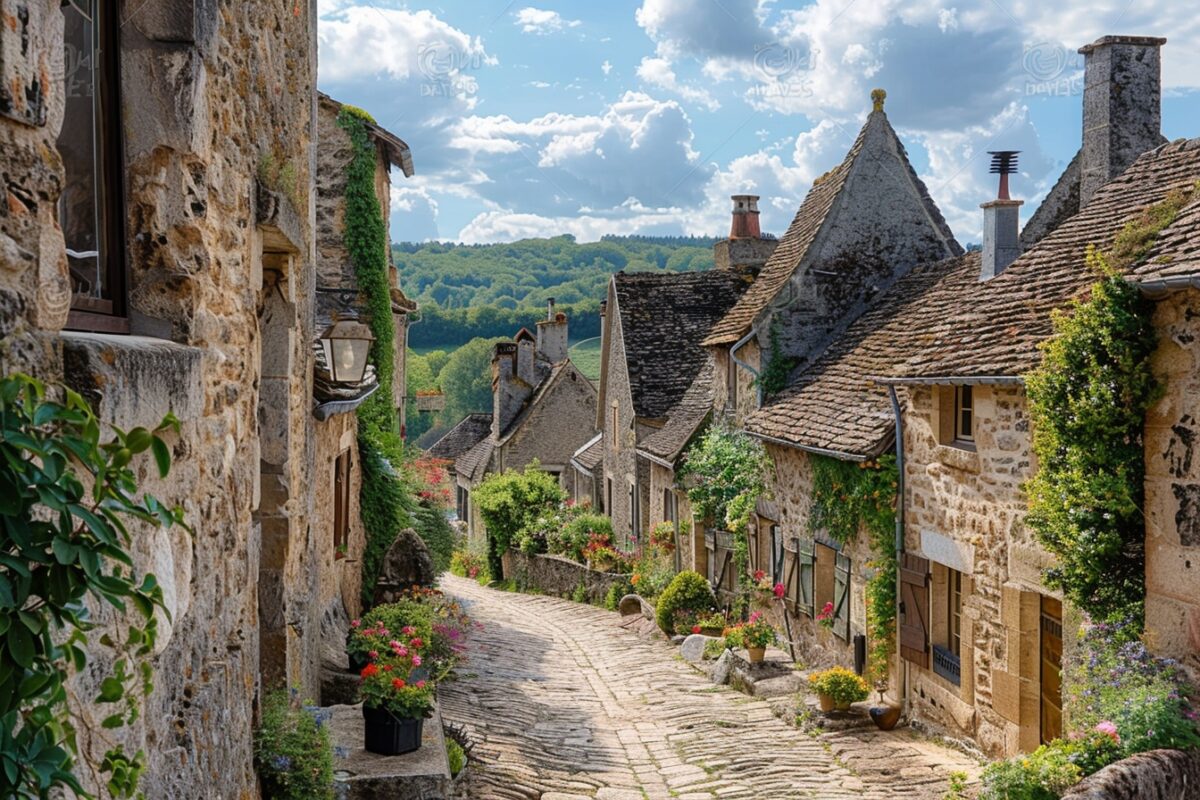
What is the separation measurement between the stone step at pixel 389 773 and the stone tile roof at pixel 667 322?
16.0m

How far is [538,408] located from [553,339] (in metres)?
4.03

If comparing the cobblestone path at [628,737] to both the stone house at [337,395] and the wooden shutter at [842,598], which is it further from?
the stone house at [337,395]

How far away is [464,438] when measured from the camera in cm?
4297

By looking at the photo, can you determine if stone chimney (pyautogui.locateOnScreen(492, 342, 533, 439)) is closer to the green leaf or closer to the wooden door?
the wooden door

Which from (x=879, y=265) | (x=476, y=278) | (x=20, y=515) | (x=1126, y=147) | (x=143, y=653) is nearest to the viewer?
(x=20, y=515)

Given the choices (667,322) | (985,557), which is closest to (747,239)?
(667,322)

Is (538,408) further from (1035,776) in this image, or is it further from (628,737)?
(1035,776)

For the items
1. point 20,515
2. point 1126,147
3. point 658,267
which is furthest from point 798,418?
point 658,267

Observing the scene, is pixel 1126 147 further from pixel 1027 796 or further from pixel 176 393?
pixel 176 393

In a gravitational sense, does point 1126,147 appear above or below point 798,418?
above

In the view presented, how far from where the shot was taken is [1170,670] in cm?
716

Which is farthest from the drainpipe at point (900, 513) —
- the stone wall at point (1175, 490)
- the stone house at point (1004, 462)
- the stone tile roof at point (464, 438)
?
the stone tile roof at point (464, 438)

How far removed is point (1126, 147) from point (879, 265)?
17.2 ft

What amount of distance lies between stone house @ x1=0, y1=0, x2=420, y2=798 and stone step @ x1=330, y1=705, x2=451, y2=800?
2280 mm
